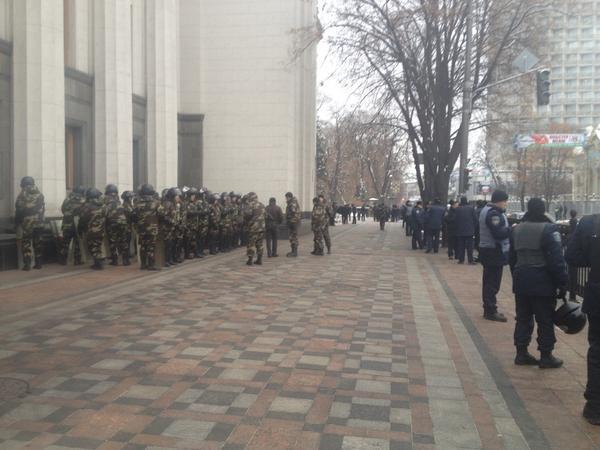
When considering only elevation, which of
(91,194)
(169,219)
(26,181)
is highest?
(26,181)

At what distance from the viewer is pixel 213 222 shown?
16.2m

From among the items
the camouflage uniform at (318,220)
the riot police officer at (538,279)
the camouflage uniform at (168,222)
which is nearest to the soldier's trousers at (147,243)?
the camouflage uniform at (168,222)

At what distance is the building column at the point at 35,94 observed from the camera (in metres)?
12.6

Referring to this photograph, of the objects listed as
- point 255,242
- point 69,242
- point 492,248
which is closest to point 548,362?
point 492,248

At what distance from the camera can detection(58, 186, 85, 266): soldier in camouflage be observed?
12414 mm

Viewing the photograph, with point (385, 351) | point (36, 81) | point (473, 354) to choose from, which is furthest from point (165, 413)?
point (36, 81)

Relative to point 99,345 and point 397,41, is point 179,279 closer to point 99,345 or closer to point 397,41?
point 99,345

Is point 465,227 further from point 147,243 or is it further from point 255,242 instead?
point 147,243

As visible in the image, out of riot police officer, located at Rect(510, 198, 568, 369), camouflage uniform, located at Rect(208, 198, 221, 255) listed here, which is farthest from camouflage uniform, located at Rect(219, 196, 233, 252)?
riot police officer, located at Rect(510, 198, 568, 369)

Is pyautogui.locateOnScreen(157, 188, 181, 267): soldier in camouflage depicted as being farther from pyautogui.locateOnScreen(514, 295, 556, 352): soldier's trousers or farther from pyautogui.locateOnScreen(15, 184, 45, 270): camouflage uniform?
pyautogui.locateOnScreen(514, 295, 556, 352): soldier's trousers

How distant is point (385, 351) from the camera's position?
6.49m

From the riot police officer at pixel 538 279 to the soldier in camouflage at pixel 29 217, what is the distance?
9304 mm

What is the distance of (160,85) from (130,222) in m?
7.75

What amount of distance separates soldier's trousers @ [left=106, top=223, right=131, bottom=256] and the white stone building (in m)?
1.46
